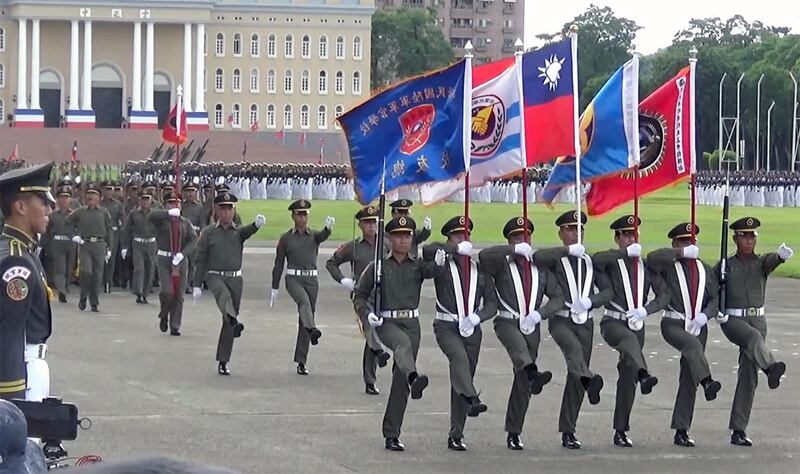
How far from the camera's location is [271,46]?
100125mm

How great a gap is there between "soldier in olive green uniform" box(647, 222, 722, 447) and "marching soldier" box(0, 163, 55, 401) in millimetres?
5725

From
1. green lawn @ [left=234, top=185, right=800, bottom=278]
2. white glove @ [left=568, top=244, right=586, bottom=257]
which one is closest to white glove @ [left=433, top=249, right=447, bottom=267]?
white glove @ [left=568, top=244, right=586, bottom=257]

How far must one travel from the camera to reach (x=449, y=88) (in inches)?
484

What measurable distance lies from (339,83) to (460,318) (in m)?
91.0

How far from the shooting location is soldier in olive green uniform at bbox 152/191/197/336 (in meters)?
18.0

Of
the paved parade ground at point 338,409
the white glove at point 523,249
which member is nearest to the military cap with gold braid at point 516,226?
the white glove at point 523,249

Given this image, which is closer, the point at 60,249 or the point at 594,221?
the point at 60,249

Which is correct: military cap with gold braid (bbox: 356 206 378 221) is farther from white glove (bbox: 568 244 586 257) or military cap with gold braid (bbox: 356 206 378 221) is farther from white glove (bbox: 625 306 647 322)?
white glove (bbox: 625 306 647 322)

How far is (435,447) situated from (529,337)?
0.99m

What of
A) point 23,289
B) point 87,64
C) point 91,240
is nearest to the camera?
point 23,289

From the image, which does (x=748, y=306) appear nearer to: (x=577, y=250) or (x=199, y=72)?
(x=577, y=250)

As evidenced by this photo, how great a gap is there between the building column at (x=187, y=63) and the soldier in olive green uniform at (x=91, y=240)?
73785 mm

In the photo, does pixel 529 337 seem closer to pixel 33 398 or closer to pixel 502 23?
pixel 33 398

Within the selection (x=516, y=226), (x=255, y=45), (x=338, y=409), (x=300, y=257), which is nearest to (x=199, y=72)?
(x=255, y=45)
